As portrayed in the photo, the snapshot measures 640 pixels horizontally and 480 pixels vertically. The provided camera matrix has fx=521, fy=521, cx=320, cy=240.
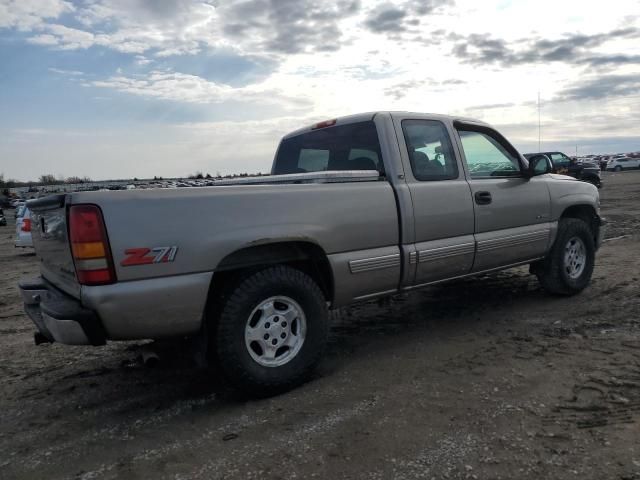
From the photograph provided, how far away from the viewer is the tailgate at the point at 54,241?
3.04 meters

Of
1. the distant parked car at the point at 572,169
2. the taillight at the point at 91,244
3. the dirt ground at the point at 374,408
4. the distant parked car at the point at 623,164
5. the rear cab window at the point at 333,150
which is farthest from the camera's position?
the distant parked car at the point at 623,164

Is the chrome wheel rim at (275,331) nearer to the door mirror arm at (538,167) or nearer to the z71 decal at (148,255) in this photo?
the z71 decal at (148,255)

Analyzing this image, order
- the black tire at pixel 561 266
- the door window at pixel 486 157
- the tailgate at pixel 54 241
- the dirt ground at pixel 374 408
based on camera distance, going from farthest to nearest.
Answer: the black tire at pixel 561 266
the door window at pixel 486 157
the tailgate at pixel 54 241
the dirt ground at pixel 374 408

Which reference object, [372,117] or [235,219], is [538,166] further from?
[235,219]

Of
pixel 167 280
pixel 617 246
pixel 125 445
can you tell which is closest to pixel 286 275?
pixel 167 280

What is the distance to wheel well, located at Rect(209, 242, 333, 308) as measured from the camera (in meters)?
3.35

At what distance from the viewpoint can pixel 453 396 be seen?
334 centimetres

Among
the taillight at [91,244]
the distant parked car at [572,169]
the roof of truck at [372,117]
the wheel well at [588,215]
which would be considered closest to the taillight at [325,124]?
the roof of truck at [372,117]

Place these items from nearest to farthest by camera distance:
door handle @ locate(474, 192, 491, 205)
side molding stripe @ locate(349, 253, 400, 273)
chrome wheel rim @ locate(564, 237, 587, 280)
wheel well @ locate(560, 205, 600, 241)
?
side molding stripe @ locate(349, 253, 400, 273) < door handle @ locate(474, 192, 491, 205) < chrome wheel rim @ locate(564, 237, 587, 280) < wheel well @ locate(560, 205, 600, 241)

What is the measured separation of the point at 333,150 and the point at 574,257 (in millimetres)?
3121

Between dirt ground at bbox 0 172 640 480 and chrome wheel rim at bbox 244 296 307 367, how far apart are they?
0.29 m

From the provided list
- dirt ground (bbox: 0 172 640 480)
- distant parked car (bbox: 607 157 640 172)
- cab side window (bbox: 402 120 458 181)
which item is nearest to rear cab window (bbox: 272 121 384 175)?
cab side window (bbox: 402 120 458 181)

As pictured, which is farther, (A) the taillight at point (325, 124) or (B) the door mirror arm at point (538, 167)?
(B) the door mirror arm at point (538, 167)

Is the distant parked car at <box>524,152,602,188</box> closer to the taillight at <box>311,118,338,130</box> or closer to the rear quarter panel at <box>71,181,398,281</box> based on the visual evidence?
the taillight at <box>311,118,338,130</box>
